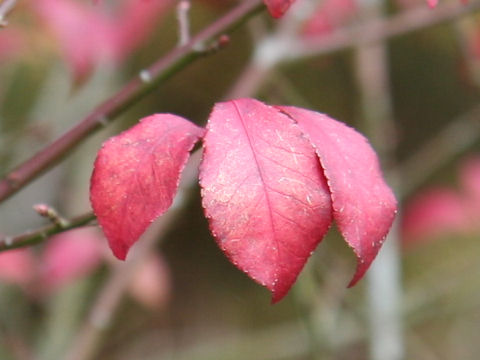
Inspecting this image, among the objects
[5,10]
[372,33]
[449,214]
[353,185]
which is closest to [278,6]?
[353,185]

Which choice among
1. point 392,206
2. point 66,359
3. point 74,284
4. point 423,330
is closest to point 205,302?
point 423,330

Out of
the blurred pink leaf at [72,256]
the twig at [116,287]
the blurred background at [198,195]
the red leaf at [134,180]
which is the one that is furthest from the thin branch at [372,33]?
the red leaf at [134,180]

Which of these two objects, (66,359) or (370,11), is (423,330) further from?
(66,359)

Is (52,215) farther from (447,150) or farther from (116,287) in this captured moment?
(447,150)

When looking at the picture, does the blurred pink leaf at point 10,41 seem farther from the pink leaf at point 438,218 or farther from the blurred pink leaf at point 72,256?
the pink leaf at point 438,218

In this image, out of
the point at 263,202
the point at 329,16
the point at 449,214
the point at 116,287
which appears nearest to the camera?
the point at 263,202
